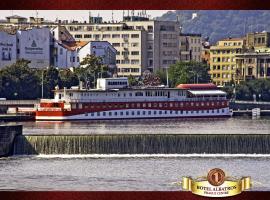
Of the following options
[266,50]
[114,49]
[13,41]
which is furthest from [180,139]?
[266,50]

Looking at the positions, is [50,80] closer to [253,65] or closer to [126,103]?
[126,103]

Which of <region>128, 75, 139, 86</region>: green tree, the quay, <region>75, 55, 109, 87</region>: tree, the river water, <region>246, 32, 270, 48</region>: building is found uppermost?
<region>246, 32, 270, 48</region>: building

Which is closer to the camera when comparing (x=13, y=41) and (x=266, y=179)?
(x=266, y=179)

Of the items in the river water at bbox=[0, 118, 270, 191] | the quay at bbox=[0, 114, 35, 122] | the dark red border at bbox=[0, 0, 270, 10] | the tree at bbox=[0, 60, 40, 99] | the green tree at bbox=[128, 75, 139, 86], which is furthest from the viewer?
the green tree at bbox=[128, 75, 139, 86]

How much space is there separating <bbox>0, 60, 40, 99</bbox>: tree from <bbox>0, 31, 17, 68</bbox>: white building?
0.88 feet

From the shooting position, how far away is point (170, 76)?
3388 centimetres

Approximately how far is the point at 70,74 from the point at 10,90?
5.97ft

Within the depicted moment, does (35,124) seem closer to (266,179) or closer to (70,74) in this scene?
(70,74)

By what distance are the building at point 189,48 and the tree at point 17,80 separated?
11.9m

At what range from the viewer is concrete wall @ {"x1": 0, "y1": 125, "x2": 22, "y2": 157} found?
1766 cm

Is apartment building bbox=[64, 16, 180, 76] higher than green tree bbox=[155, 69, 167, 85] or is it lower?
higher

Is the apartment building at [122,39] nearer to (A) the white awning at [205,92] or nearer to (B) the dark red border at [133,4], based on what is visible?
(A) the white awning at [205,92]

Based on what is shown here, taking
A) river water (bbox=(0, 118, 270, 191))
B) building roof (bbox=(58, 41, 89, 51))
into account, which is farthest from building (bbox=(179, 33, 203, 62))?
river water (bbox=(0, 118, 270, 191))

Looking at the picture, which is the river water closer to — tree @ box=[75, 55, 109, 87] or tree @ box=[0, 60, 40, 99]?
tree @ box=[0, 60, 40, 99]
